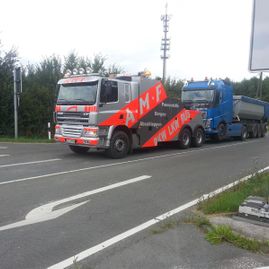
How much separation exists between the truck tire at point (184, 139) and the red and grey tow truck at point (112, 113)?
1.07 m

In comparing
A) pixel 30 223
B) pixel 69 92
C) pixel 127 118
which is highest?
pixel 69 92

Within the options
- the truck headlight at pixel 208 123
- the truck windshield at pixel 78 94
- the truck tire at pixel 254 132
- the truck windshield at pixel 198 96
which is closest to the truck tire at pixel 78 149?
the truck windshield at pixel 78 94

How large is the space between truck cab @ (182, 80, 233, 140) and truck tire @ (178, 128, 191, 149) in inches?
98.0

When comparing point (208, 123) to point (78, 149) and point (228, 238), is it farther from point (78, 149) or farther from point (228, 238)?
point (228, 238)

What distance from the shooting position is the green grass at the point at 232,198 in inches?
225

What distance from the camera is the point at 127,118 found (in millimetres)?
12297

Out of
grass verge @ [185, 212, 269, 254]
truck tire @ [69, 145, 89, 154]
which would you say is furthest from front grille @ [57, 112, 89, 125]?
grass verge @ [185, 212, 269, 254]

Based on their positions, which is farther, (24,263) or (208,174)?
(208,174)

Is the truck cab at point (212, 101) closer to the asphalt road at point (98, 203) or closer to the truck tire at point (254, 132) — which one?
the truck tire at point (254, 132)

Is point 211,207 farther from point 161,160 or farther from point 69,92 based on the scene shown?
point 69,92

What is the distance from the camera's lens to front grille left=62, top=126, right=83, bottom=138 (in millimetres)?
11609

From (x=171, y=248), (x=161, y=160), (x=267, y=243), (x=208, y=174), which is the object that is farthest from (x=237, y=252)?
(x=161, y=160)

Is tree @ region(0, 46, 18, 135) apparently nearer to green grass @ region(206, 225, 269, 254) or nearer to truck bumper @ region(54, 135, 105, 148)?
truck bumper @ region(54, 135, 105, 148)

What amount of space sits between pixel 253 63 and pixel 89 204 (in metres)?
3.67
